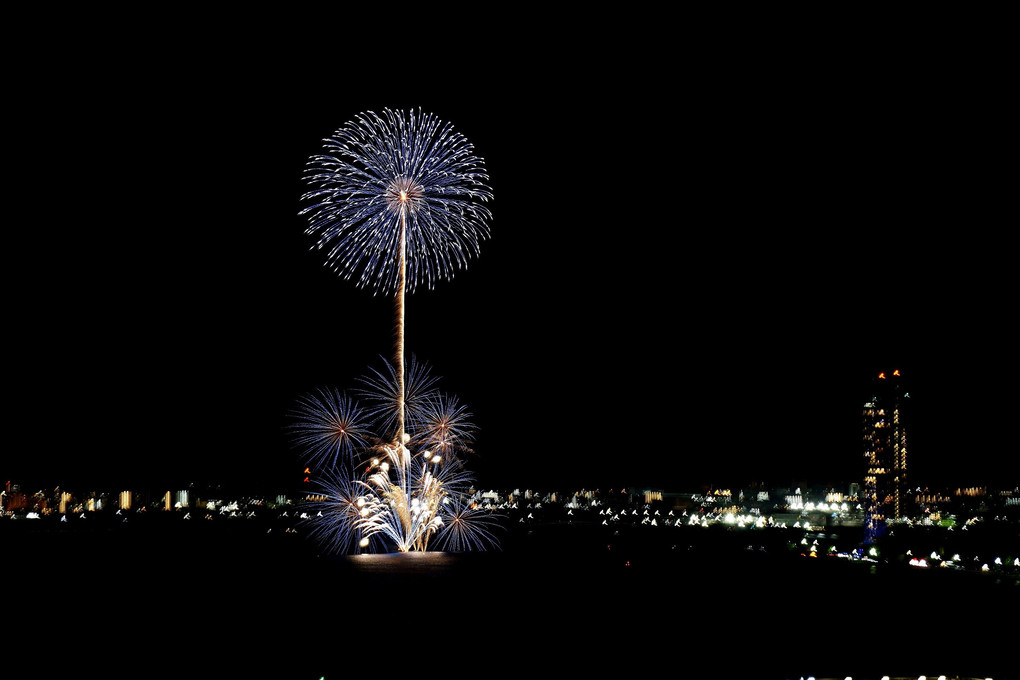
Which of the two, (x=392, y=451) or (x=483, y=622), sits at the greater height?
(x=392, y=451)

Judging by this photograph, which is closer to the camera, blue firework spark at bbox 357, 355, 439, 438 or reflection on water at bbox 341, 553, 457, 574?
reflection on water at bbox 341, 553, 457, 574

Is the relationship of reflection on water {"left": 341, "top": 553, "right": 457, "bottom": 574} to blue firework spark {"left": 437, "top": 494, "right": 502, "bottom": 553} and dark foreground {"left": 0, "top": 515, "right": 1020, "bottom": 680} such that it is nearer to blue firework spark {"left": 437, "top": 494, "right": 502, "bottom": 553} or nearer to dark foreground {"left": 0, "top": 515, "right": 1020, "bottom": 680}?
dark foreground {"left": 0, "top": 515, "right": 1020, "bottom": 680}

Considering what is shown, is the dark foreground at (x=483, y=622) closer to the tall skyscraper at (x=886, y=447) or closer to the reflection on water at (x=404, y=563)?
the reflection on water at (x=404, y=563)

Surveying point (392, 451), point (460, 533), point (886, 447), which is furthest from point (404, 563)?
point (886, 447)

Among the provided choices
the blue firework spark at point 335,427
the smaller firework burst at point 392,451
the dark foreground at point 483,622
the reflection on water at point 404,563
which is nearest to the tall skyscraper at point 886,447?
the dark foreground at point 483,622

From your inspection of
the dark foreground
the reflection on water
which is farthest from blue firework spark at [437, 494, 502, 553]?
the dark foreground

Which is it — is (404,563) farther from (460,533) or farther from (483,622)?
(460,533)
